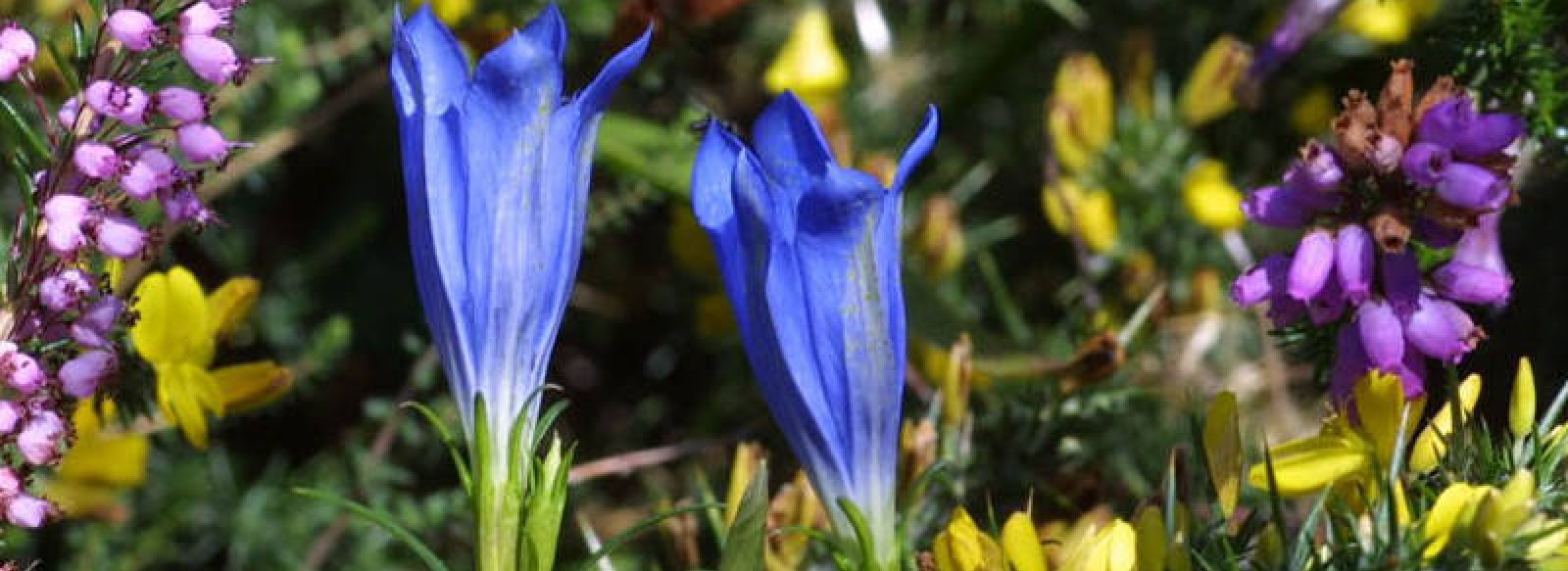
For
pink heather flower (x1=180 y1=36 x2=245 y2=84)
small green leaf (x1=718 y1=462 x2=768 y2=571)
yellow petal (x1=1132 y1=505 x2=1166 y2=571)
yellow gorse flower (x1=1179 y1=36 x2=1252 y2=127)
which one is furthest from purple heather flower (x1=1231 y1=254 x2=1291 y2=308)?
yellow gorse flower (x1=1179 y1=36 x2=1252 y2=127)

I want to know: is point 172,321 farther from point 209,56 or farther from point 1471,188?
point 1471,188

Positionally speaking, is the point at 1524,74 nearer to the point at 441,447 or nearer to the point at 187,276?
the point at 187,276

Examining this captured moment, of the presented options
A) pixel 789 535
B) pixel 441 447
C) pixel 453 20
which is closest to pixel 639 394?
pixel 441 447

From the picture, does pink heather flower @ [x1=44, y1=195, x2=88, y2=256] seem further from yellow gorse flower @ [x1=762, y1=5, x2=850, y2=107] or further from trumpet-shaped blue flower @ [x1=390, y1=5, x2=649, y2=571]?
yellow gorse flower @ [x1=762, y1=5, x2=850, y2=107]

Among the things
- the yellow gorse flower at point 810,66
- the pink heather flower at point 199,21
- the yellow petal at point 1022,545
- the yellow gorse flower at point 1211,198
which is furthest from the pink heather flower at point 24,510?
the yellow gorse flower at point 1211,198

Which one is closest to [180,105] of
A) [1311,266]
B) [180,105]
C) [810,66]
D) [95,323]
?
[180,105]

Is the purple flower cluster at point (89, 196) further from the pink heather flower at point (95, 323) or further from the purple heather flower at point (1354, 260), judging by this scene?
the purple heather flower at point (1354, 260)

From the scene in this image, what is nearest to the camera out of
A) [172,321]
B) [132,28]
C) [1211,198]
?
[132,28]
